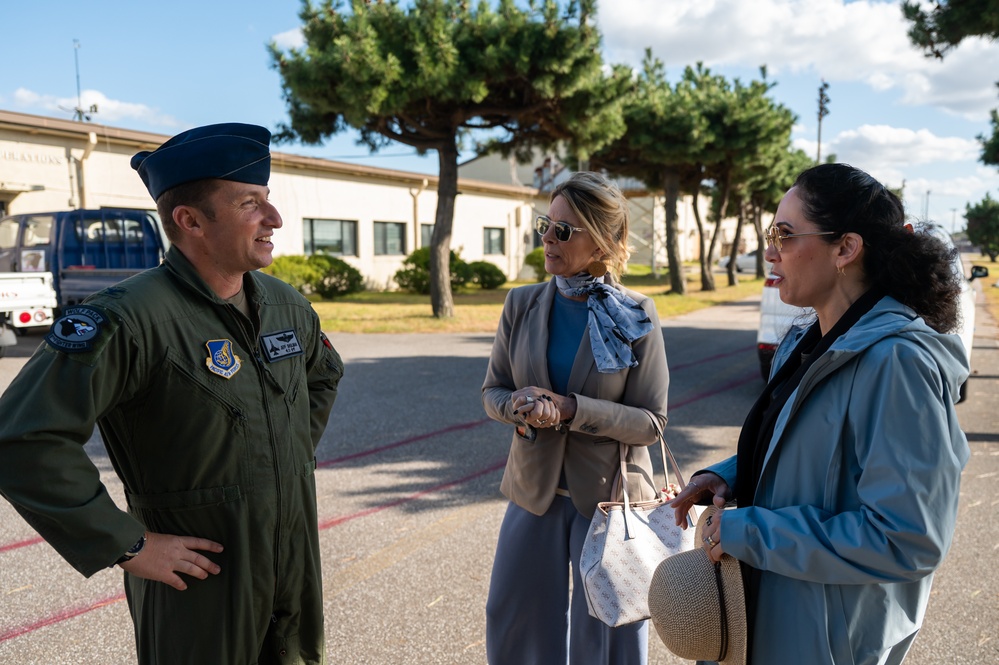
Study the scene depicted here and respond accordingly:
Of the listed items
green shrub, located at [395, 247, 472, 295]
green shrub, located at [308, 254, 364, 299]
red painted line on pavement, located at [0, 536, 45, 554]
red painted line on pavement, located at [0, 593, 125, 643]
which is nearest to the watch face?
red painted line on pavement, located at [0, 593, 125, 643]

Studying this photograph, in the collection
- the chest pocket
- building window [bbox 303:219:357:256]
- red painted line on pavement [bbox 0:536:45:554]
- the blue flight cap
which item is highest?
building window [bbox 303:219:357:256]

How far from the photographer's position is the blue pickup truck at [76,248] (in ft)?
39.0

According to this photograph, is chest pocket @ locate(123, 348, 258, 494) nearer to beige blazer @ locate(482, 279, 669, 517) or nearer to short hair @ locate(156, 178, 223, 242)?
short hair @ locate(156, 178, 223, 242)

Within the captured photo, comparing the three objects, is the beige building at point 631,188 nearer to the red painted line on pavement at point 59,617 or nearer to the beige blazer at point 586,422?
the red painted line on pavement at point 59,617

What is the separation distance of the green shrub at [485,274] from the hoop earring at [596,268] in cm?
2487

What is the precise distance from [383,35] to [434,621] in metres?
14.0

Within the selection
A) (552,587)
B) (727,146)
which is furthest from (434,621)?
(727,146)

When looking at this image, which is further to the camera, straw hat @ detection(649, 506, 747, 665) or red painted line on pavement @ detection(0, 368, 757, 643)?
red painted line on pavement @ detection(0, 368, 757, 643)

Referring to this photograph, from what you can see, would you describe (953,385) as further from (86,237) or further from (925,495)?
(86,237)

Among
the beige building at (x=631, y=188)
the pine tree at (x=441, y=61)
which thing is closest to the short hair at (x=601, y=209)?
Result: the pine tree at (x=441, y=61)

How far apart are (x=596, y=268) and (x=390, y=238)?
26341 millimetres

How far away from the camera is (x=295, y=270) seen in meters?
21.4

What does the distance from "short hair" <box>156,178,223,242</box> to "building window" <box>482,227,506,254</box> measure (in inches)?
1232

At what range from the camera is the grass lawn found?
632 inches
